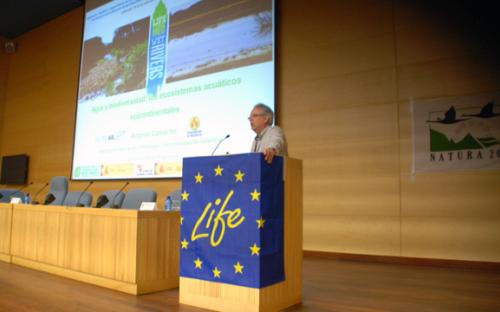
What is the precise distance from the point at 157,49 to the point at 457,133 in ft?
14.1

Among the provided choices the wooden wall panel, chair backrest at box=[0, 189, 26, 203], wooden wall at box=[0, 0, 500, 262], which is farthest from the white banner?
chair backrest at box=[0, 189, 26, 203]

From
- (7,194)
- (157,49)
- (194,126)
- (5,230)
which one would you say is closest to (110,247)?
(5,230)

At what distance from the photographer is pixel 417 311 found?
2.28 meters

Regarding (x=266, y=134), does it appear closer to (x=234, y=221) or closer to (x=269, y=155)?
(x=269, y=155)

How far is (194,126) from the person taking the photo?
5.43 m

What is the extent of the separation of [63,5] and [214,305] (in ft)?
24.8

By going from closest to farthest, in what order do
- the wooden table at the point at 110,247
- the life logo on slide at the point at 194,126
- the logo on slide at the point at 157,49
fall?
the wooden table at the point at 110,247 → the life logo on slide at the point at 194,126 → the logo on slide at the point at 157,49

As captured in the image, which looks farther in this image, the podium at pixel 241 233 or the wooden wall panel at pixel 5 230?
the wooden wall panel at pixel 5 230

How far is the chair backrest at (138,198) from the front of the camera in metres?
4.12

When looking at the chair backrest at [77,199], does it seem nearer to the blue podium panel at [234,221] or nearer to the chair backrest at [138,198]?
the chair backrest at [138,198]

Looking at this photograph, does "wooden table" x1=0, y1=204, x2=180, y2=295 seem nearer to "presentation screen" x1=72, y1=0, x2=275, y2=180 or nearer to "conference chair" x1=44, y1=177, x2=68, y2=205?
"conference chair" x1=44, y1=177, x2=68, y2=205

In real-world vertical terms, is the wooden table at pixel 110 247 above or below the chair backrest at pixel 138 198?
below

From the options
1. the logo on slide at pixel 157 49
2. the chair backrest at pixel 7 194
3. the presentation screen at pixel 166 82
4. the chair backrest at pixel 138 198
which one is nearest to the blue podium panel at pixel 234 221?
the chair backrest at pixel 138 198

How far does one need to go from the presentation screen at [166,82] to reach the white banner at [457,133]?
70.4 inches
